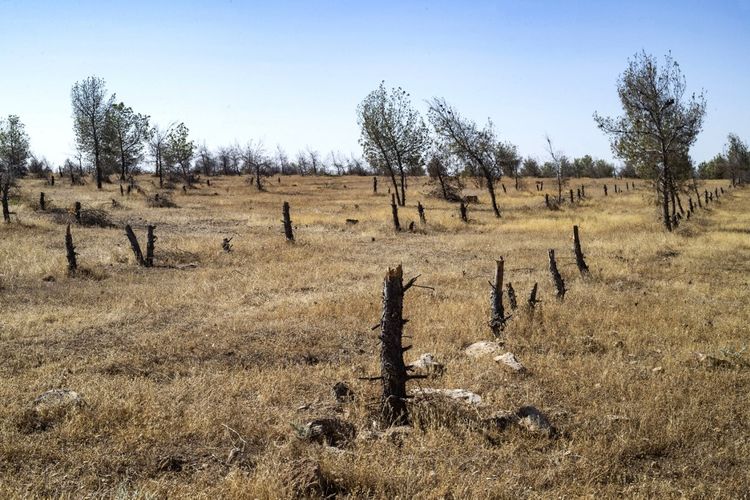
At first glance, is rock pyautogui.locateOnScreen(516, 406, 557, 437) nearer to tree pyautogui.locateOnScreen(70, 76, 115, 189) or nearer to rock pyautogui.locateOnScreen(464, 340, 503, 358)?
rock pyautogui.locateOnScreen(464, 340, 503, 358)

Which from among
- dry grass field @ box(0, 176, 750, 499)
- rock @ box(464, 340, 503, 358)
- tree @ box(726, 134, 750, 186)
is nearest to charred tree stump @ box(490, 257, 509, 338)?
dry grass field @ box(0, 176, 750, 499)

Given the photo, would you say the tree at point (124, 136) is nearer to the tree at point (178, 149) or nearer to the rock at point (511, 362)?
the tree at point (178, 149)

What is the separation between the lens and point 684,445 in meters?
5.83

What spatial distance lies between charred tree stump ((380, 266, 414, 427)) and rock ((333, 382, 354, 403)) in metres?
0.72

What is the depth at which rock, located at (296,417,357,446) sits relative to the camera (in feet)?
18.9

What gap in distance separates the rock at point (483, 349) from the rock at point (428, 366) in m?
0.84

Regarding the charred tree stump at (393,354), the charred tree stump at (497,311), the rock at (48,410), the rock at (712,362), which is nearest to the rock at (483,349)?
the charred tree stump at (497,311)

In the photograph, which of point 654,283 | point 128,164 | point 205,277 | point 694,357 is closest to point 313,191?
point 128,164

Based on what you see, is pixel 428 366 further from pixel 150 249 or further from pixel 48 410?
pixel 150 249

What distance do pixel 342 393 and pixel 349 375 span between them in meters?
0.82

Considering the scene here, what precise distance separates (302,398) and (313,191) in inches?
2095

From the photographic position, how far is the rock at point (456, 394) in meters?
6.78

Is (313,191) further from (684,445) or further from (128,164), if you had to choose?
(684,445)

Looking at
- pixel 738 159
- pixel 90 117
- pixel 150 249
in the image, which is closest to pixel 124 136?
pixel 90 117
